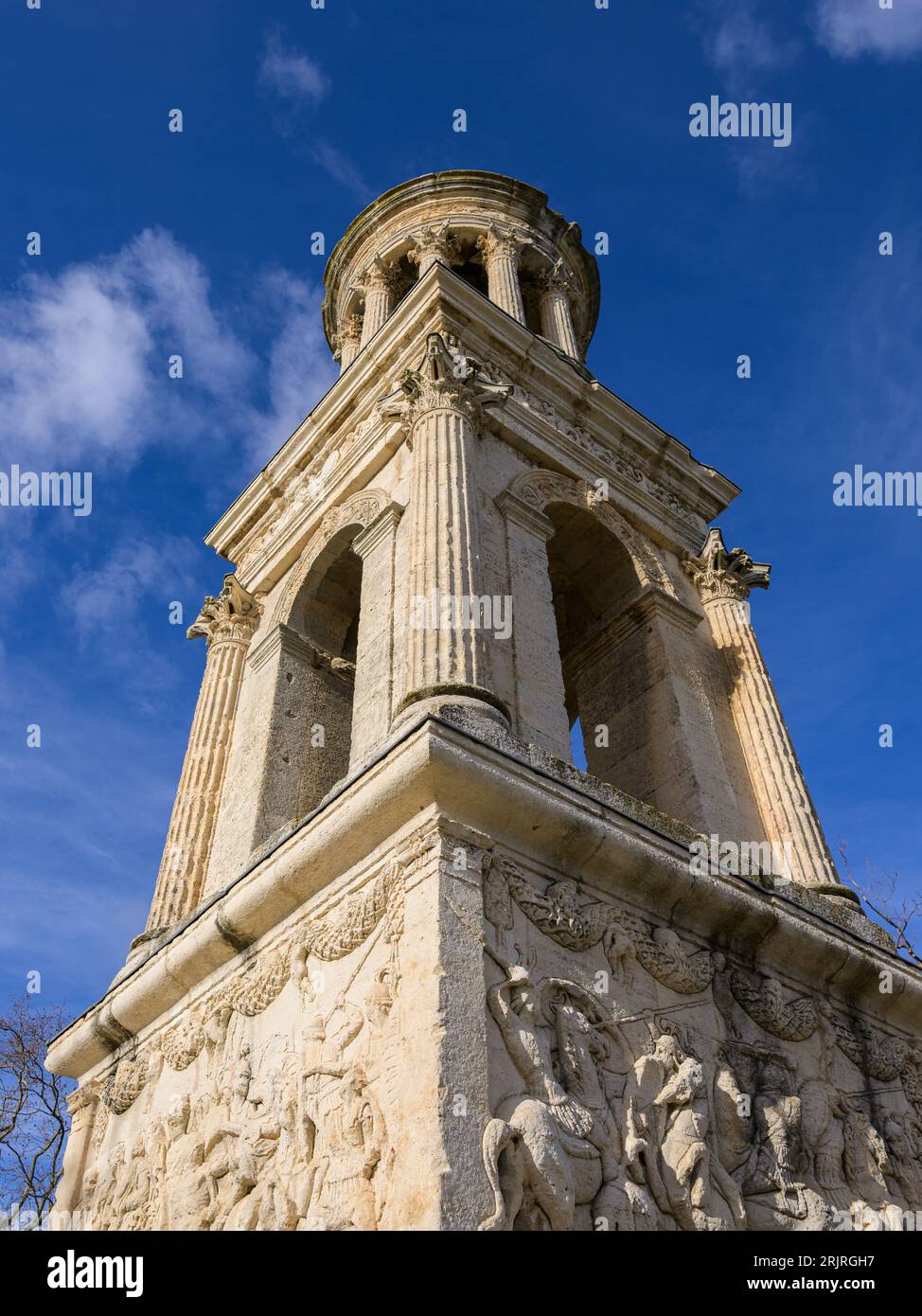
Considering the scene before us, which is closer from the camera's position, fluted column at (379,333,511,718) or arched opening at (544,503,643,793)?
fluted column at (379,333,511,718)

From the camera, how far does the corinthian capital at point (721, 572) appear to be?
12.6 meters

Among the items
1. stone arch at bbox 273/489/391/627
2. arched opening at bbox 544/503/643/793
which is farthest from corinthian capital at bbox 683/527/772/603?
stone arch at bbox 273/489/391/627

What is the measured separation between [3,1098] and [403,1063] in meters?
14.9

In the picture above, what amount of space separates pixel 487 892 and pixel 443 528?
3.68 meters

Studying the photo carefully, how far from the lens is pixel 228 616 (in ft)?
42.1

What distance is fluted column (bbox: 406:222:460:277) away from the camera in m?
17.0

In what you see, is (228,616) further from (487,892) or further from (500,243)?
(500,243)

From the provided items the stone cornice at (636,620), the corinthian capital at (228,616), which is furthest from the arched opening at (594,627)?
the corinthian capital at (228,616)

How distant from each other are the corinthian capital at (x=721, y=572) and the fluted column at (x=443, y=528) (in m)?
3.18

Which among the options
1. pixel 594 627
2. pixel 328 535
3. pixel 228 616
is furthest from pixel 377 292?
pixel 594 627

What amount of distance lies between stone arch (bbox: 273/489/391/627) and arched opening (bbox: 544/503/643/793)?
1.94 metres

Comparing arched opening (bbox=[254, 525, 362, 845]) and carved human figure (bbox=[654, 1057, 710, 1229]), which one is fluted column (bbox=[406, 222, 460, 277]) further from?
carved human figure (bbox=[654, 1057, 710, 1229])
